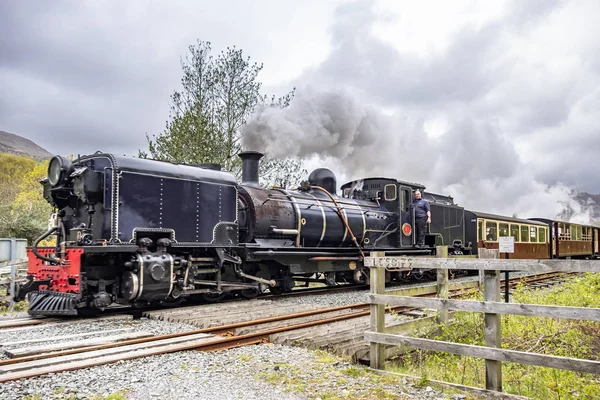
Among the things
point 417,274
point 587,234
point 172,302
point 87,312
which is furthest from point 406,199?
point 587,234

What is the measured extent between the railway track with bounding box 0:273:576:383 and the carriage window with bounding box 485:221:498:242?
15656mm

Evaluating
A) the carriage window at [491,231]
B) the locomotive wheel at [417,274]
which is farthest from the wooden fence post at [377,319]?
the carriage window at [491,231]

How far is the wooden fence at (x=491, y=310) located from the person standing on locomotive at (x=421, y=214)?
10.4 metres

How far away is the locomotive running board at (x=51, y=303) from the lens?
7848 mm

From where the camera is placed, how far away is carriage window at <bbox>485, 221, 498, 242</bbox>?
71.6ft

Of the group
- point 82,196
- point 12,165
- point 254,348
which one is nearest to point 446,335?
point 254,348

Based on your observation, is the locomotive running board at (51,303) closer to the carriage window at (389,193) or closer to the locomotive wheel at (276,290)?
the locomotive wheel at (276,290)

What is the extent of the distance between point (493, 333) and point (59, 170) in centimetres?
772

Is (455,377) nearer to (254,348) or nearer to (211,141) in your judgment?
(254,348)

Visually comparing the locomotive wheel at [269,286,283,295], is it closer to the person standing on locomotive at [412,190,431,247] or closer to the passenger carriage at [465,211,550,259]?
the person standing on locomotive at [412,190,431,247]

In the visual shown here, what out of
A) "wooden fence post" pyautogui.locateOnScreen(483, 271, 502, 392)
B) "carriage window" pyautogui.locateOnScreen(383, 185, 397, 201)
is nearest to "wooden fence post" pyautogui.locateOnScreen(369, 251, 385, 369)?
"wooden fence post" pyautogui.locateOnScreen(483, 271, 502, 392)

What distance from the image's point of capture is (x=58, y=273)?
26.6ft

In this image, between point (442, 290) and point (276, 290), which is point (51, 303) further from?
point (442, 290)

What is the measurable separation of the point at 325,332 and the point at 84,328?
11.6ft
